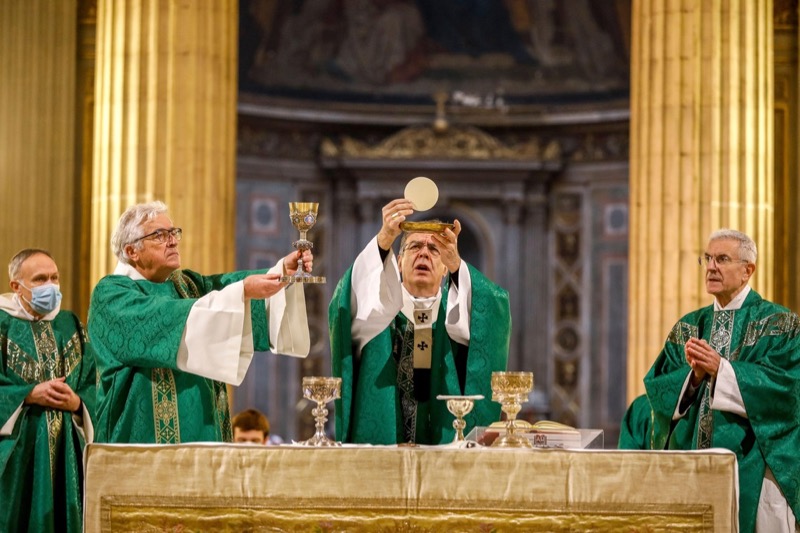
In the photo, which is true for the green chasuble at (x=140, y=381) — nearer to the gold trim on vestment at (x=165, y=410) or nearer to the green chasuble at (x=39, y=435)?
the gold trim on vestment at (x=165, y=410)

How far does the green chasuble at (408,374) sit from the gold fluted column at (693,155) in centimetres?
361

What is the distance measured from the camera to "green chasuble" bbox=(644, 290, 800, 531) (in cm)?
553

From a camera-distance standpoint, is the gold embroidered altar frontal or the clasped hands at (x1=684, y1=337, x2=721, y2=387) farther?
the clasped hands at (x1=684, y1=337, x2=721, y2=387)

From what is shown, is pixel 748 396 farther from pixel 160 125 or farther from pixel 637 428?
pixel 160 125

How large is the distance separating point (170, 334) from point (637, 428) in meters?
2.68

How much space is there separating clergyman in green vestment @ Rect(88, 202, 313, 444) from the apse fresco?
8.98 metres

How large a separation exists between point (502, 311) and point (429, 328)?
1.04ft

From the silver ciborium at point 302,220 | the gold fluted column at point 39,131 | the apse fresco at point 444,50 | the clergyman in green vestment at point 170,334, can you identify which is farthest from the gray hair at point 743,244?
the apse fresco at point 444,50

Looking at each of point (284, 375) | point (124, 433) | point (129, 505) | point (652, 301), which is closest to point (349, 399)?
point (124, 433)

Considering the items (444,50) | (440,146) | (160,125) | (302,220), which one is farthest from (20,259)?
(444,50)

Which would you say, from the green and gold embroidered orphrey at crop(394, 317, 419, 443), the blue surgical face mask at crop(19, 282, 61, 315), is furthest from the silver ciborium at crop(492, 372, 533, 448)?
the blue surgical face mask at crop(19, 282, 61, 315)

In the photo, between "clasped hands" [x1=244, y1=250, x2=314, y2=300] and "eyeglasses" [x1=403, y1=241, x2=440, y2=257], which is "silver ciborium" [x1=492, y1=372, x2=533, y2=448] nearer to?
"clasped hands" [x1=244, y1=250, x2=314, y2=300]

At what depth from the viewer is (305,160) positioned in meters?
14.3

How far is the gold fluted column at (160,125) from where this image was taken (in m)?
8.95
